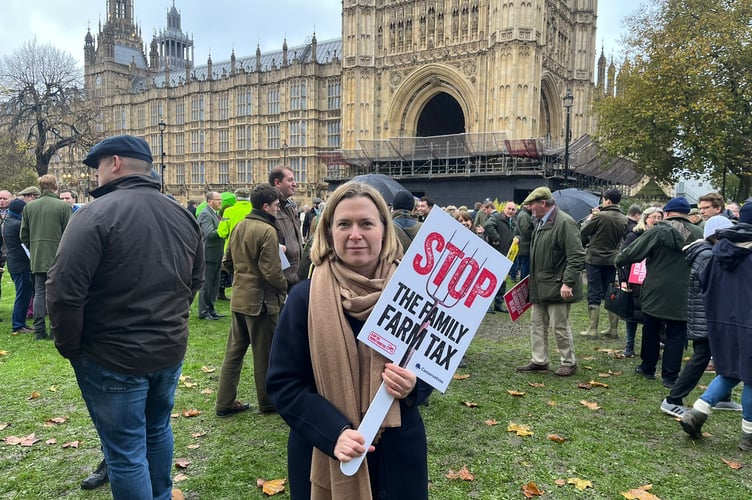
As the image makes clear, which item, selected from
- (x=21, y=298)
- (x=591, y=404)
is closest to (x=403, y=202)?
(x=591, y=404)

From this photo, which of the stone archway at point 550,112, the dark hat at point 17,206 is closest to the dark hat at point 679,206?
the dark hat at point 17,206

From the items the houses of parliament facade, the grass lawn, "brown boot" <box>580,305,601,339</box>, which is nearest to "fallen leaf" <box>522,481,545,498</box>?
the grass lawn

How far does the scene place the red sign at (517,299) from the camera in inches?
232

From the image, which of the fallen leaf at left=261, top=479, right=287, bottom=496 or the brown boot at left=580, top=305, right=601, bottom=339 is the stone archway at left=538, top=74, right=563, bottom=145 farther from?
the fallen leaf at left=261, top=479, right=287, bottom=496

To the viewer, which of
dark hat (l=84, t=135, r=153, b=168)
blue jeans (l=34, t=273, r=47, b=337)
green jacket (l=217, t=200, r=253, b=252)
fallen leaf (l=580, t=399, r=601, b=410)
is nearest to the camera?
dark hat (l=84, t=135, r=153, b=168)

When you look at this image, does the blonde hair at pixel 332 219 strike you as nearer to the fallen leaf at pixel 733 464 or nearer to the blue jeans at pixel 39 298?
the fallen leaf at pixel 733 464

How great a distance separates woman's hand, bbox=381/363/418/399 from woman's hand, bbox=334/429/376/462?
0.19 metres

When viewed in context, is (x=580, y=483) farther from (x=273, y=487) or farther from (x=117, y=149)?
(x=117, y=149)

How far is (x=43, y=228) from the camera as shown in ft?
21.9

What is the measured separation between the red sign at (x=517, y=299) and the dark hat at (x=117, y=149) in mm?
4357

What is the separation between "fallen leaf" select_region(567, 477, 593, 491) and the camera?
11.2 feet

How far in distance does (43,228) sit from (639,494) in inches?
287

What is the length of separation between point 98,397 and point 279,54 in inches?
2285

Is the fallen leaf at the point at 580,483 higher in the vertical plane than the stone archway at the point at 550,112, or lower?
lower
